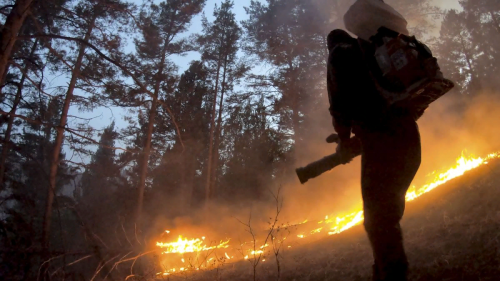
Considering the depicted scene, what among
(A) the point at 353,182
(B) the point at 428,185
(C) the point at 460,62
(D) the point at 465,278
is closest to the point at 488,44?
(C) the point at 460,62

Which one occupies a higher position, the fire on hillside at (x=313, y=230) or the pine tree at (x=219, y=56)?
the pine tree at (x=219, y=56)

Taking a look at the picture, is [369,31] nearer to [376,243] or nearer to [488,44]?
[376,243]

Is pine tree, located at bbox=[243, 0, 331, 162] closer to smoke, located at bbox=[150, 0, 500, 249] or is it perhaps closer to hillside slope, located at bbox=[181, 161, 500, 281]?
smoke, located at bbox=[150, 0, 500, 249]

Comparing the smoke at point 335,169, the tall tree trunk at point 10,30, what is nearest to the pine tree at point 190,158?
the smoke at point 335,169

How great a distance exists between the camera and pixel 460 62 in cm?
3219

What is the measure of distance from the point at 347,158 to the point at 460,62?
37.1m

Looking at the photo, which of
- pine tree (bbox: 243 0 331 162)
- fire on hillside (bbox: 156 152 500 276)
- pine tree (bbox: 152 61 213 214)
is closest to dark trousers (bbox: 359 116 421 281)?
fire on hillside (bbox: 156 152 500 276)

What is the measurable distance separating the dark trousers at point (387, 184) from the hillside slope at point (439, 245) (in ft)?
5.55

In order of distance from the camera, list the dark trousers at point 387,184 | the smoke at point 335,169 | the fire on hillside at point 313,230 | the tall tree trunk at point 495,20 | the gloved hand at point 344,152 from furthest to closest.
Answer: the tall tree trunk at point 495,20, the smoke at point 335,169, the fire on hillside at point 313,230, the gloved hand at point 344,152, the dark trousers at point 387,184

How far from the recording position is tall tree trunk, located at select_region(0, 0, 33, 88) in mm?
3953

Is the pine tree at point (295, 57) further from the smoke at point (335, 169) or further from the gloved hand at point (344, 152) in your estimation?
the gloved hand at point (344, 152)

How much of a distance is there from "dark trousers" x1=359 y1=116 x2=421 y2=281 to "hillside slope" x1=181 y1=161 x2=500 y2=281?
1692 millimetres

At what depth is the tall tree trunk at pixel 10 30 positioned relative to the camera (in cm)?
395

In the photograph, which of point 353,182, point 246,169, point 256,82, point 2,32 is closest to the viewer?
point 2,32
